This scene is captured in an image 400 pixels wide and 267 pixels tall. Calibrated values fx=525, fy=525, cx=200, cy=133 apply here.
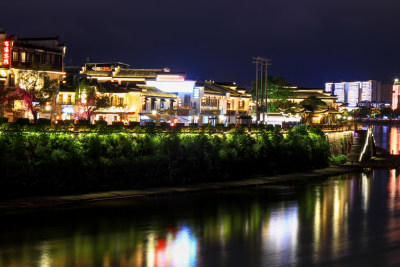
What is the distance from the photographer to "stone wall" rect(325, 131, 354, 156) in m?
66.9

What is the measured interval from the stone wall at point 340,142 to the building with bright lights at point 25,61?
115 feet

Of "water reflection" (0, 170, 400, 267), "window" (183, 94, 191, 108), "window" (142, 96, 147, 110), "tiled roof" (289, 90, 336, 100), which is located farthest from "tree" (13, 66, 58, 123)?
"tiled roof" (289, 90, 336, 100)

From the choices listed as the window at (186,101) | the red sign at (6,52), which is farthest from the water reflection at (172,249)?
the window at (186,101)

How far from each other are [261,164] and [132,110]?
31.7 meters

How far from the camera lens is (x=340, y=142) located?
72438 millimetres

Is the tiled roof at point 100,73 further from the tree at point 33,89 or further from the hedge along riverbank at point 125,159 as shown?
the hedge along riverbank at point 125,159

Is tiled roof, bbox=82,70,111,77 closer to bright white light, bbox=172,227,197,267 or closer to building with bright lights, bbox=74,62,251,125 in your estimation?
building with bright lights, bbox=74,62,251,125

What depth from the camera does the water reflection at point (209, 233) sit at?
16.4 meters

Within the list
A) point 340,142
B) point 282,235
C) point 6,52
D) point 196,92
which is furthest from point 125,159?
point 340,142

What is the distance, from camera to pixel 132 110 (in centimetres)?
7125

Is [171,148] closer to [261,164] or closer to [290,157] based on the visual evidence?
[261,164]

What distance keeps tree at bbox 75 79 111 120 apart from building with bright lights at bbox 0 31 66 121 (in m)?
3.35

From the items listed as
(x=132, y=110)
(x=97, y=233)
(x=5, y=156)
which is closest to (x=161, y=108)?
(x=132, y=110)

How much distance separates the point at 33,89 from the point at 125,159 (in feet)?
98.2
